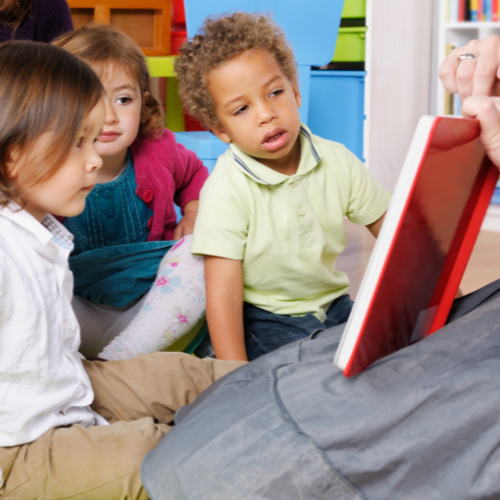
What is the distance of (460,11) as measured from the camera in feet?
8.13

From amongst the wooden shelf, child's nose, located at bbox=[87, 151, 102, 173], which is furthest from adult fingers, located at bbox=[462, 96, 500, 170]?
the wooden shelf

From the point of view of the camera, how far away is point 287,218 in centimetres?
104

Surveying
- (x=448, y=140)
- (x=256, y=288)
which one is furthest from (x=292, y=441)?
(x=256, y=288)

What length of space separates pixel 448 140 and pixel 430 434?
0.78 ft

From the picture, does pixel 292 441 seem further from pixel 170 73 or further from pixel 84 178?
pixel 170 73

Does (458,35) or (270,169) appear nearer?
(270,169)

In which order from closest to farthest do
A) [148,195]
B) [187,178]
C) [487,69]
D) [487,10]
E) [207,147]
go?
1. [487,69]
2. [148,195]
3. [187,178]
4. [207,147]
5. [487,10]

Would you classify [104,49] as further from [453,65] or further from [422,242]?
[422,242]

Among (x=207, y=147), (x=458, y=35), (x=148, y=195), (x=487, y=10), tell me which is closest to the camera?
(x=148, y=195)

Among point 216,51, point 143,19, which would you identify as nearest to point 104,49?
point 216,51

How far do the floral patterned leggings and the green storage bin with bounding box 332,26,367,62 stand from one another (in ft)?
5.67

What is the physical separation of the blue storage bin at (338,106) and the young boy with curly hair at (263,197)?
138 cm

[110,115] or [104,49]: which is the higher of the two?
[104,49]

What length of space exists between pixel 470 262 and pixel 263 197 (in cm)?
112
